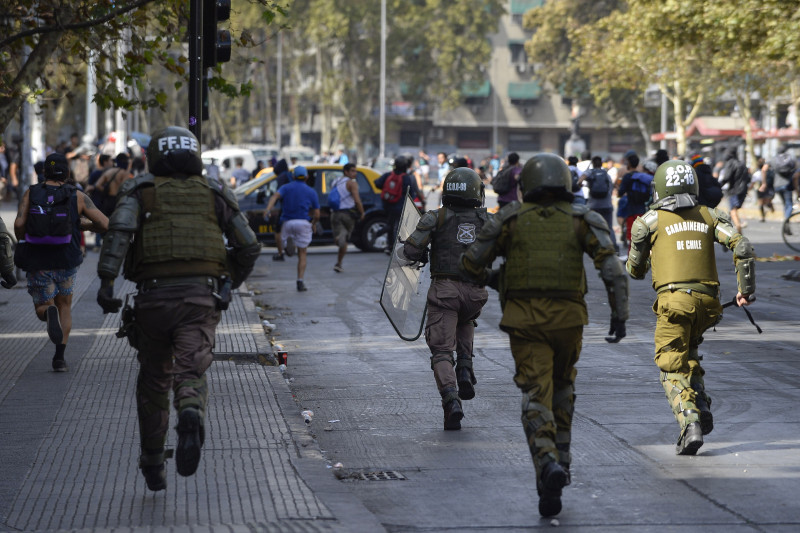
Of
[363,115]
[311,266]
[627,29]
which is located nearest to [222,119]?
[363,115]

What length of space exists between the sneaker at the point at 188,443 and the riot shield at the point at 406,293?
10.3ft

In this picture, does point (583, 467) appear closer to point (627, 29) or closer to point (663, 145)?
point (627, 29)

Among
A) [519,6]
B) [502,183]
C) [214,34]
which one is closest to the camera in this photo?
[214,34]

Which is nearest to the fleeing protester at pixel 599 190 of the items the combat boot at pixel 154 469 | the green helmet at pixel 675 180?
the green helmet at pixel 675 180

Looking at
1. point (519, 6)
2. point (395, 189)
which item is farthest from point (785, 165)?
point (519, 6)

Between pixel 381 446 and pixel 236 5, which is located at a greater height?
pixel 236 5

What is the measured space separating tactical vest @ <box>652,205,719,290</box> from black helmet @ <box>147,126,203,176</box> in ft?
9.00

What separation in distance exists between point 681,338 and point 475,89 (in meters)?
67.9

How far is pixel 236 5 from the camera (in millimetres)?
64625

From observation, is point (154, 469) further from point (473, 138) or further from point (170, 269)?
point (473, 138)

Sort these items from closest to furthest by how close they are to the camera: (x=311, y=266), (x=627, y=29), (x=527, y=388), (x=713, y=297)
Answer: (x=527, y=388), (x=713, y=297), (x=311, y=266), (x=627, y=29)

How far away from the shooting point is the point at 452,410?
7.55 m

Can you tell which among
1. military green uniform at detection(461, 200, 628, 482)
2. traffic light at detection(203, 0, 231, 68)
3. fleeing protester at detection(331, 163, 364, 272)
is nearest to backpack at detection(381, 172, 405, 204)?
fleeing protester at detection(331, 163, 364, 272)

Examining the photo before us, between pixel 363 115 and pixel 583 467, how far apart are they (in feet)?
217
